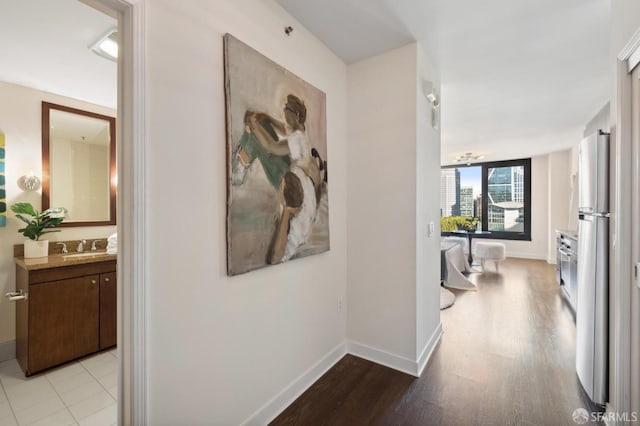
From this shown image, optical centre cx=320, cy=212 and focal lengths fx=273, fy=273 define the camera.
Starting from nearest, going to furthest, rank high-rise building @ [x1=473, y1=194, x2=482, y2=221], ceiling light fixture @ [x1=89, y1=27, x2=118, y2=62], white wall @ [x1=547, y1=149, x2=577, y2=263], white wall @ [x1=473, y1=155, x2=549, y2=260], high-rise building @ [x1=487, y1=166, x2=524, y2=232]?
ceiling light fixture @ [x1=89, y1=27, x2=118, y2=62] → white wall @ [x1=547, y1=149, x2=577, y2=263] → white wall @ [x1=473, y1=155, x2=549, y2=260] → high-rise building @ [x1=487, y1=166, x2=524, y2=232] → high-rise building @ [x1=473, y1=194, x2=482, y2=221]

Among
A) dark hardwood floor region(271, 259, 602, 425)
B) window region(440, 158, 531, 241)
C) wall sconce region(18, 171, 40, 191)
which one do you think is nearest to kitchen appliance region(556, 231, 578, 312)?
dark hardwood floor region(271, 259, 602, 425)

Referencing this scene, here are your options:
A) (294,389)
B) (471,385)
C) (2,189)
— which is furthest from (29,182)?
(471,385)

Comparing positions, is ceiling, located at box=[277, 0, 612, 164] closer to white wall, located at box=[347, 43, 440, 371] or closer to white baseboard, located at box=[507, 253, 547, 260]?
white wall, located at box=[347, 43, 440, 371]

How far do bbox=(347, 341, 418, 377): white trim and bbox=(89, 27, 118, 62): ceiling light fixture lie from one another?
2998mm

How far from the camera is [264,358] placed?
167 cm

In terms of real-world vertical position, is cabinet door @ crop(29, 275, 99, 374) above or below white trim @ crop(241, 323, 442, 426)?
above

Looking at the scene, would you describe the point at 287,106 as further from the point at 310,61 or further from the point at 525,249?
the point at 525,249

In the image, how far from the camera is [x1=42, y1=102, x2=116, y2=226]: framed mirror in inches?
106

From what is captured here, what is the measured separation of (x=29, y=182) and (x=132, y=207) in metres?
2.46

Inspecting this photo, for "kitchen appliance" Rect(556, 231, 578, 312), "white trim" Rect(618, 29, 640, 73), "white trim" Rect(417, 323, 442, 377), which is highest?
"white trim" Rect(618, 29, 640, 73)

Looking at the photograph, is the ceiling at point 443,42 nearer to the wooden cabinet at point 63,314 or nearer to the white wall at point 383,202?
the white wall at point 383,202

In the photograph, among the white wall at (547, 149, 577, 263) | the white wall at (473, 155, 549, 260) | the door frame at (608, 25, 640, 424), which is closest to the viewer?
the door frame at (608, 25, 640, 424)

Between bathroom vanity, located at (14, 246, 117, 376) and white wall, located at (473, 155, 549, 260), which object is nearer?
bathroom vanity, located at (14, 246, 117, 376)

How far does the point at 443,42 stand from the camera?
2.18 m
